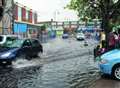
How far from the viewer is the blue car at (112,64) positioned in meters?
13.5

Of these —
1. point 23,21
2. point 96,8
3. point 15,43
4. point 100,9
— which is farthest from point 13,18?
point 23,21

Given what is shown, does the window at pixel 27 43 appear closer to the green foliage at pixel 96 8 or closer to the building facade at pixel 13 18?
the green foliage at pixel 96 8

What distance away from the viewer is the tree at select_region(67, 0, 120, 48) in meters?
21.8

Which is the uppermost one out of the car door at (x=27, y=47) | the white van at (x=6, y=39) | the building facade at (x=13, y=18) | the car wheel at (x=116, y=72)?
the building facade at (x=13, y=18)

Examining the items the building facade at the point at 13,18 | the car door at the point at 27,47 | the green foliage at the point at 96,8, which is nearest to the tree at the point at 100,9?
the green foliage at the point at 96,8

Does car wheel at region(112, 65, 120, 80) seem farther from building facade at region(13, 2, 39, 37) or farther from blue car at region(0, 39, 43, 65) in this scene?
building facade at region(13, 2, 39, 37)

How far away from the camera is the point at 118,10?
892 inches

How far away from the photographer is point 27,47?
22031 mm

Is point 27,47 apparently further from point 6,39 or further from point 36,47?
point 36,47

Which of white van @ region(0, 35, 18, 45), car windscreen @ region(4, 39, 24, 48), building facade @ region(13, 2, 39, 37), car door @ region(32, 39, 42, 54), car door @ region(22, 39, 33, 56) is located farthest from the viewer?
building facade @ region(13, 2, 39, 37)

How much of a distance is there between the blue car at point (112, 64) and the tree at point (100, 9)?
819 centimetres

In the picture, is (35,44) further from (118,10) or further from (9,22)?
(9,22)

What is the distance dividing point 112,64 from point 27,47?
9.32 metres

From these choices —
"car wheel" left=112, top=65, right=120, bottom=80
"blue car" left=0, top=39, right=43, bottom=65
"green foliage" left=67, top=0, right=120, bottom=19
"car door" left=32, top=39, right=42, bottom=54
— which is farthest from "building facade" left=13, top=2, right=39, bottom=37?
"car wheel" left=112, top=65, right=120, bottom=80
